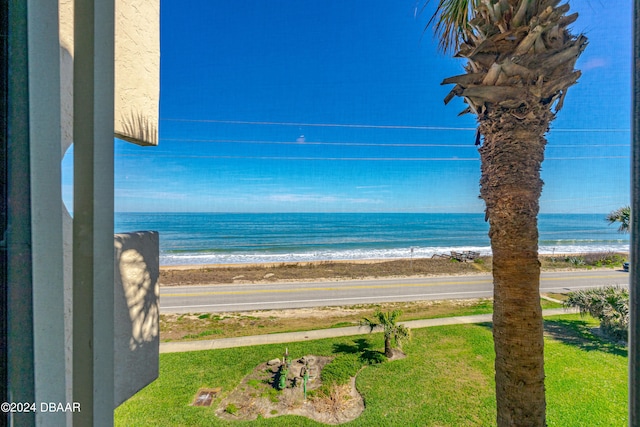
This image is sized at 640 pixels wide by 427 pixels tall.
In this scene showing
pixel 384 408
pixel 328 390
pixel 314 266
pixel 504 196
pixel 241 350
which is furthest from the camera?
pixel 314 266

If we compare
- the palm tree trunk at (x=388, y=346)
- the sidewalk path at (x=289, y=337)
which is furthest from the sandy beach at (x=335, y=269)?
the palm tree trunk at (x=388, y=346)

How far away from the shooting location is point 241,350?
5672mm

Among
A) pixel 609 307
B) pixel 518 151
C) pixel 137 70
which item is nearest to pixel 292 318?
pixel 518 151

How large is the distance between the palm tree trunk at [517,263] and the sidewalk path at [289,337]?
4614 millimetres

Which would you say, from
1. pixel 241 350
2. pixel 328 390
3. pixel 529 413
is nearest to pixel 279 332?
pixel 241 350

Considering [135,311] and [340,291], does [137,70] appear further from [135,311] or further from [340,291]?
[340,291]

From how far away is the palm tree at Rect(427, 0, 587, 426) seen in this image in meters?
2.12

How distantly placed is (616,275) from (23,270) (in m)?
18.6

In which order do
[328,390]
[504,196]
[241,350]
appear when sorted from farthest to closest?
[241,350], [328,390], [504,196]

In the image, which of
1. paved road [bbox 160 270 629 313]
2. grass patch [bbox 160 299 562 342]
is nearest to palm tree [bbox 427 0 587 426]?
grass patch [bbox 160 299 562 342]

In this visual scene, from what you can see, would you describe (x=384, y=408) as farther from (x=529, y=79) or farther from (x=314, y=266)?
(x=314, y=266)

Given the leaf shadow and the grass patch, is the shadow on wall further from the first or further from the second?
the leaf shadow

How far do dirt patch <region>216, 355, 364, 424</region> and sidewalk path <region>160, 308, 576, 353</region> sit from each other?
122cm

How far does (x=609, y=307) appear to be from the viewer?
5.52 m
